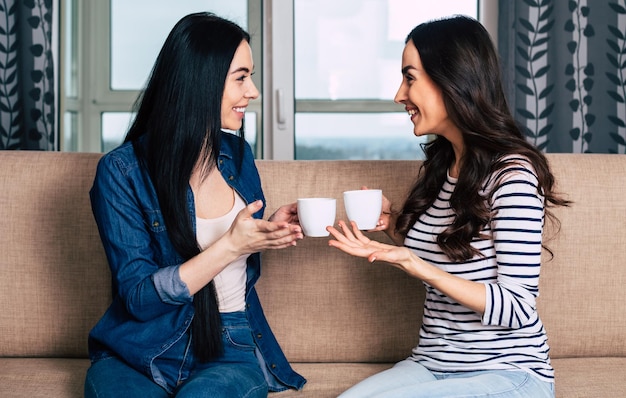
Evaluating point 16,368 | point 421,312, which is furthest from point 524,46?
point 16,368

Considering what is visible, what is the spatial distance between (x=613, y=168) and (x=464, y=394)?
0.94 metres

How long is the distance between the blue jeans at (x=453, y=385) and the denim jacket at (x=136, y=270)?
16.4 inches

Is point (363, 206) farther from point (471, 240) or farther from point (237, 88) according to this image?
point (237, 88)

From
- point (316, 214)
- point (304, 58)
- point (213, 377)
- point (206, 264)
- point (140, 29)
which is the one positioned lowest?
point (213, 377)

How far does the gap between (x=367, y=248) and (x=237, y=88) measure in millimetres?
505

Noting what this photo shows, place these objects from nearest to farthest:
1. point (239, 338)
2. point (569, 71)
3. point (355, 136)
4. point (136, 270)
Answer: point (136, 270) < point (239, 338) < point (569, 71) < point (355, 136)

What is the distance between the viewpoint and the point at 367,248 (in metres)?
1.34

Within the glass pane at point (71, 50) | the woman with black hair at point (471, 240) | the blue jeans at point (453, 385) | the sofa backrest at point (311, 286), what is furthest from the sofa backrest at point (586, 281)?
→ the glass pane at point (71, 50)

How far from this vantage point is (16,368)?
69.1 inches

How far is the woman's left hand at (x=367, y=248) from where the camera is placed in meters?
1.31

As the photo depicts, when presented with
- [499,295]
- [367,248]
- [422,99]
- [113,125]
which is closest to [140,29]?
[113,125]

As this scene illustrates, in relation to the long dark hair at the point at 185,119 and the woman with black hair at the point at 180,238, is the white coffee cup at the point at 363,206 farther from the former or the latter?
the long dark hair at the point at 185,119

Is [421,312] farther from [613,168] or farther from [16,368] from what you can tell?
[16,368]

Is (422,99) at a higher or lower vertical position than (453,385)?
higher
